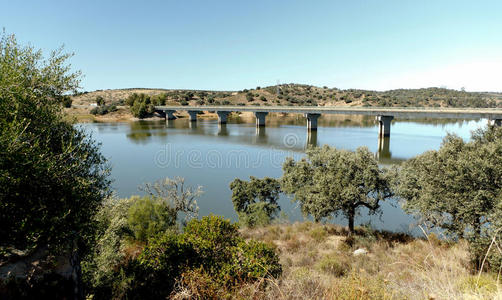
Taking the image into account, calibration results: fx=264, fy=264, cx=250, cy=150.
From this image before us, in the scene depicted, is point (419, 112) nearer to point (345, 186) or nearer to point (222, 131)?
point (222, 131)

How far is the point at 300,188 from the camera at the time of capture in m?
18.9

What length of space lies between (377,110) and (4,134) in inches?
→ 2346

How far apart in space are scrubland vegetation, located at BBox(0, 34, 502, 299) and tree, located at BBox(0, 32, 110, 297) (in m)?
0.03

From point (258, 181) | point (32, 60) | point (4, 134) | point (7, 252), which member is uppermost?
point (32, 60)

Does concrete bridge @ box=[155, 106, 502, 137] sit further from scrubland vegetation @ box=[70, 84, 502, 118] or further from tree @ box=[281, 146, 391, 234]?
tree @ box=[281, 146, 391, 234]

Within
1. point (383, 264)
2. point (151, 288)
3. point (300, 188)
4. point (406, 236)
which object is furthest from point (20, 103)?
point (406, 236)

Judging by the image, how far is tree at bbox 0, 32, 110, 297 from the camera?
561 cm

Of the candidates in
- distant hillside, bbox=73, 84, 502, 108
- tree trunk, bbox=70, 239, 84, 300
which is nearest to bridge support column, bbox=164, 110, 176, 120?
distant hillside, bbox=73, 84, 502, 108

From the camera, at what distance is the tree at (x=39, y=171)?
5609 mm

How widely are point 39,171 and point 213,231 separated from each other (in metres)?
5.34

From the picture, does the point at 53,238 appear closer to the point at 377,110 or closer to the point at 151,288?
the point at 151,288

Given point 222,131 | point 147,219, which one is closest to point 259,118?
point 222,131

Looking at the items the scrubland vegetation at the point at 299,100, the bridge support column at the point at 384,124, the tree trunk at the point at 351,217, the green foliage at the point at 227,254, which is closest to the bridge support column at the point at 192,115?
the scrubland vegetation at the point at 299,100

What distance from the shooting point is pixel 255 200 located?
21.6 m
